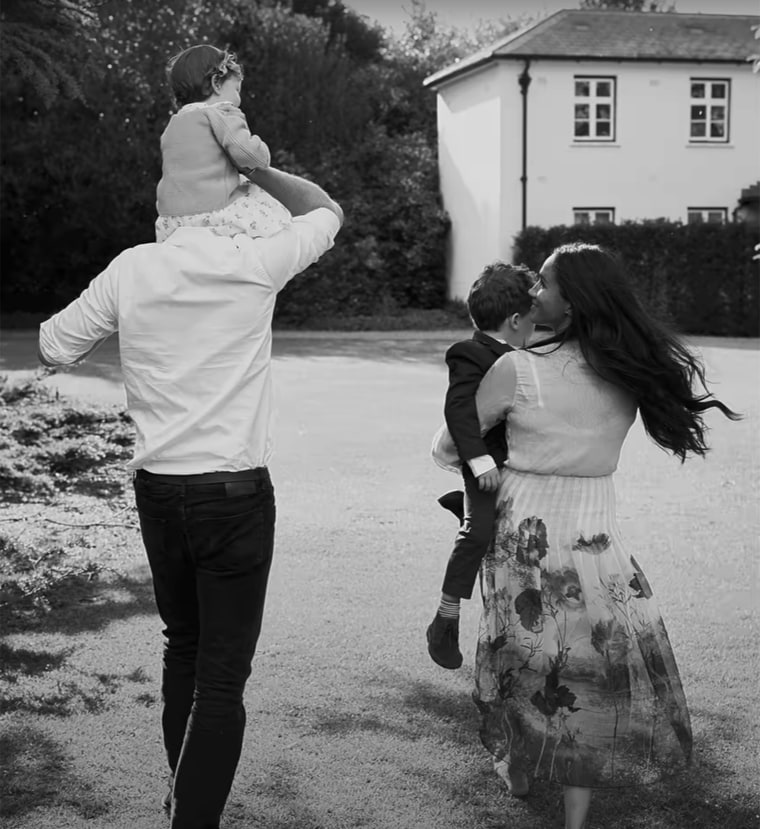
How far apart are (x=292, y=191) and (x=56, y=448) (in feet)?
26.0

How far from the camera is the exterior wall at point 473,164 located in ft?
98.5

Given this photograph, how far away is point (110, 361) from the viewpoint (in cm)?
2089

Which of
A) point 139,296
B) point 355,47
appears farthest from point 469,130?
point 139,296

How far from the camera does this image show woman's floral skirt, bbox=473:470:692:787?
338 centimetres

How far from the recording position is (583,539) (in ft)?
11.2

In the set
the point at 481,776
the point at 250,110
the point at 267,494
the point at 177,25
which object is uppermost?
the point at 177,25

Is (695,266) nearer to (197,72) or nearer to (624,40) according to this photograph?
(624,40)

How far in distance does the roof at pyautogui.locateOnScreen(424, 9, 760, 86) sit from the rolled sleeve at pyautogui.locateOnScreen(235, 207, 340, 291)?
27.6 meters

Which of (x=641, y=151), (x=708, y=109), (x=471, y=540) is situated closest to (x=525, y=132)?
(x=641, y=151)

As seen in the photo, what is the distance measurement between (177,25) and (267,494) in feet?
93.2

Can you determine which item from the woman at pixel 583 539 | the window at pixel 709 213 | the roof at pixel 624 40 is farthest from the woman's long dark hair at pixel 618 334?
the window at pixel 709 213

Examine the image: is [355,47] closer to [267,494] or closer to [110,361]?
[110,361]

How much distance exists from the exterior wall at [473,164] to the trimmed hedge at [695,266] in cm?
279

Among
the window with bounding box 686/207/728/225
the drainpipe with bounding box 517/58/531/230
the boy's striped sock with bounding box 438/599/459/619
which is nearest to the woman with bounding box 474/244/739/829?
the boy's striped sock with bounding box 438/599/459/619
